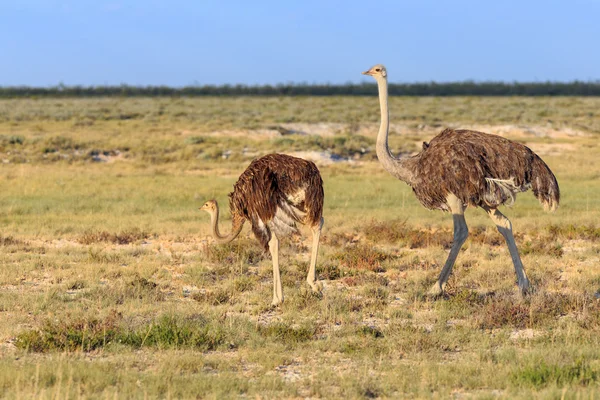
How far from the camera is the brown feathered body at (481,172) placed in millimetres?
9266

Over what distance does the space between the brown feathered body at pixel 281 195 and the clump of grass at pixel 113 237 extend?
15.2 ft

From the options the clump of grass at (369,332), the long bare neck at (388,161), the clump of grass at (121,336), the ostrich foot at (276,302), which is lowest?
the ostrich foot at (276,302)

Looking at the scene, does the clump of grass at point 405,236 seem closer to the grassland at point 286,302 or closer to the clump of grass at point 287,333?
the grassland at point 286,302

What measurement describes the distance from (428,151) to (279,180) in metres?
1.63

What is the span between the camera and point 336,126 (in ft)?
126

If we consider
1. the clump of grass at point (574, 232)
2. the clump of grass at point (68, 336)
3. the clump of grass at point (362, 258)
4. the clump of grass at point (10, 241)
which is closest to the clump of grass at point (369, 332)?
the clump of grass at point (68, 336)

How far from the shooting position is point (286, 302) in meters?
9.36

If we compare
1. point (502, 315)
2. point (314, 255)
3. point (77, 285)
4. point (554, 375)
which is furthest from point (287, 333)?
point (77, 285)

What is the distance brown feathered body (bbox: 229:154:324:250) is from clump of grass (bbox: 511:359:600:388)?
127 inches

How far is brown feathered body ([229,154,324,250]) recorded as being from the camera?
9188mm

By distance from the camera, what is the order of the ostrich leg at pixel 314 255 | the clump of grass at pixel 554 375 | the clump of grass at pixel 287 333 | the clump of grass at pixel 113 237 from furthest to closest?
1. the clump of grass at pixel 113 237
2. the ostrich leg at pixel 314 255
3. the clump of grass at pixel 287 333
4. the clump of grass at pixel 554 375

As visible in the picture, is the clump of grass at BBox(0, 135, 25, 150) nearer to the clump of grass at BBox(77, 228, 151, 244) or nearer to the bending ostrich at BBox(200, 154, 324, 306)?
the clump of grass at BBox(77, 228, 151, 244)

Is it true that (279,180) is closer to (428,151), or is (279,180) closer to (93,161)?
(428,151)

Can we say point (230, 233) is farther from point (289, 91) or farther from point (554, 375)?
point (289, 91)
